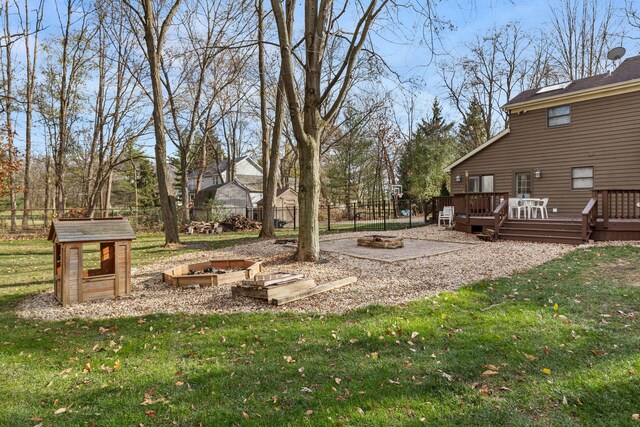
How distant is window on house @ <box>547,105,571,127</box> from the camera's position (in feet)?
47.8

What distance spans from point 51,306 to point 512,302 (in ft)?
20.8

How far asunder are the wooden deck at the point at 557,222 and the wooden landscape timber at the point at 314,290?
24.5 feet

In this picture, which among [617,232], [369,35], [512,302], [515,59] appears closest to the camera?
[512,302]

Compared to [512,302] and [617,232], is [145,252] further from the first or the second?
[617,232]

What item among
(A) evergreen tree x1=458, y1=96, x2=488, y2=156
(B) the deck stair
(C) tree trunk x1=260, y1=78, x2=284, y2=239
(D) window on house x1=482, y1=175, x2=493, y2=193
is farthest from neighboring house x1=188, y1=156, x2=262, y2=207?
(B) the deck stair

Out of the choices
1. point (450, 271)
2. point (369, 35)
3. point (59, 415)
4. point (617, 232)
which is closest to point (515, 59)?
point (617, 232)

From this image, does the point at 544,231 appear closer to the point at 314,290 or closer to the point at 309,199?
the point at 309,199

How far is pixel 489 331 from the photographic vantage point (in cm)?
394

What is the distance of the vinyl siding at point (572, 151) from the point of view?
13.2 m

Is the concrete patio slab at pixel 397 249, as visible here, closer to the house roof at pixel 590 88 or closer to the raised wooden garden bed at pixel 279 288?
the raised wooden garden bed at pixel 279 288

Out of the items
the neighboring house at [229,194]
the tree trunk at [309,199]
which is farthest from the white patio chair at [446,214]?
the neighboring house at [229,194]

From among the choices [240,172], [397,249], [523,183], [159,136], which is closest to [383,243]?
[397,249]

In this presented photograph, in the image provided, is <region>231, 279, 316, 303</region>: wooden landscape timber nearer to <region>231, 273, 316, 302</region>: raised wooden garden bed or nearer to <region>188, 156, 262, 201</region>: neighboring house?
<region>231, 273, 316, 302</region>: raised wooden garden bed

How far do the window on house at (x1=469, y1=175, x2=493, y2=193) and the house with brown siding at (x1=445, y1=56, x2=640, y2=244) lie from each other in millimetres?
48
